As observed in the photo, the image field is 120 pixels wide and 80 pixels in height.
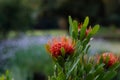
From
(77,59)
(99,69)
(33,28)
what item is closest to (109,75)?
(99,69)

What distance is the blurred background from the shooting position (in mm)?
9938

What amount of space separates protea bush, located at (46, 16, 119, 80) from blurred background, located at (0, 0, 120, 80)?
72cm

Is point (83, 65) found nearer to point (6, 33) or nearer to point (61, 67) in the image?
point (61, 67)

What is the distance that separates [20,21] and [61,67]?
49.1 feet

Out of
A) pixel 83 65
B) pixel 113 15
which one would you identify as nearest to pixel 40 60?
pixel 83 65

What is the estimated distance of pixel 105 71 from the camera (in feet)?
8.80

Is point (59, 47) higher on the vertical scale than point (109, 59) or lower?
higher

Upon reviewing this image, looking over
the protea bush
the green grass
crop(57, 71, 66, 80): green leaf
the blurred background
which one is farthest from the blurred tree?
crop(57, 71, 66, 80): green leaf

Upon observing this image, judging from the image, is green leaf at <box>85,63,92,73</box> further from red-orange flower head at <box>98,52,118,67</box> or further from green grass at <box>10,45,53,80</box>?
green grass at <box>10,45,53,80</box>

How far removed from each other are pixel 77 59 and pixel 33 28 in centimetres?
1920

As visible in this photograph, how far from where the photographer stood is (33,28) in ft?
71.3

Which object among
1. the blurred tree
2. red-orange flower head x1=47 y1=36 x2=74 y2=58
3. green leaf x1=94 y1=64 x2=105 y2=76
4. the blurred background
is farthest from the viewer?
the blurred tree

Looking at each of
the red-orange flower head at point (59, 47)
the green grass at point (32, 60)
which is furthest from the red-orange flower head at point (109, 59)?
the green grass at point (32, 60)

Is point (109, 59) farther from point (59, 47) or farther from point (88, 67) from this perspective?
point (59, 47)
